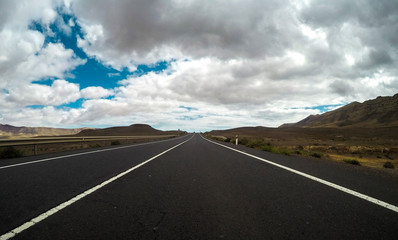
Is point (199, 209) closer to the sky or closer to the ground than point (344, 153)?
closer to the sky

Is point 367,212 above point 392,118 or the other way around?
the other way around

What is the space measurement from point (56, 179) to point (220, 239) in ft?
15.0

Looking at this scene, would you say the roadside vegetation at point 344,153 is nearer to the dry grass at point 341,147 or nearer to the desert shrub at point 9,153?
the dry grass at point 341,147

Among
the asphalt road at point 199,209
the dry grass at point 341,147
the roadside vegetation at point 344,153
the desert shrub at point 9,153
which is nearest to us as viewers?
the asphalt road at point 199,209

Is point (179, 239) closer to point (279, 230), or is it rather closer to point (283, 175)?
point (279, 230)

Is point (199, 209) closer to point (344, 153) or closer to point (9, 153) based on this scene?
point (9, 153)

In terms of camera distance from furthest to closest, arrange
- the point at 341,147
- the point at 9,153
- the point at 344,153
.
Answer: the point at 341,147
the point at 344,153
the point at 9,153

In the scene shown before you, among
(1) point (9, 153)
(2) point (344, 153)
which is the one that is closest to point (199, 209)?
(1) point (9, 153)

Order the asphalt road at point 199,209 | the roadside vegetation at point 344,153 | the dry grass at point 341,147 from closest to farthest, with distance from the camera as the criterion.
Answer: the asphalt road at point 199,209 → the roadside vegetation at point 344,153 → the dry grass at point 341,147

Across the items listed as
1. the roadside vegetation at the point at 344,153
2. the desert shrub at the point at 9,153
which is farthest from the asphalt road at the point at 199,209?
the desert shrub at the point at 9,153

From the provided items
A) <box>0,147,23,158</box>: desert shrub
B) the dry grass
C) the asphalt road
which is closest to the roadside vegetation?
the dry grass

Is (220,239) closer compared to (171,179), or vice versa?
(220,239)

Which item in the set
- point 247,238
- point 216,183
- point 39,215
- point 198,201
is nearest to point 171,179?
point 216,183

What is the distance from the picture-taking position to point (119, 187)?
417 cm
